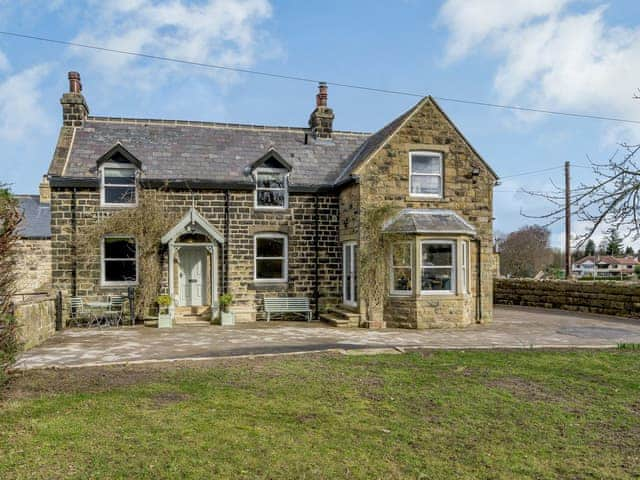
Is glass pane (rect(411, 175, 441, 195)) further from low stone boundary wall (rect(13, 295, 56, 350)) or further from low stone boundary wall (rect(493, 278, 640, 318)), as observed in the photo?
low stone boundary wall (rect(13, 295, 56, 350))

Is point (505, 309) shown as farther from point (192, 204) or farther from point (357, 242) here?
point (192, 204)

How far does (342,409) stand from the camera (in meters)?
6.94

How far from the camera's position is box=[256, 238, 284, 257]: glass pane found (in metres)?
18.6

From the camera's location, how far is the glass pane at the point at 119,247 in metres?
17.6

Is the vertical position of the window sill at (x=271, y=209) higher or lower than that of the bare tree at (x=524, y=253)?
higher

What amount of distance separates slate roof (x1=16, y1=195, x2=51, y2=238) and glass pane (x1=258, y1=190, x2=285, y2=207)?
1553 cm

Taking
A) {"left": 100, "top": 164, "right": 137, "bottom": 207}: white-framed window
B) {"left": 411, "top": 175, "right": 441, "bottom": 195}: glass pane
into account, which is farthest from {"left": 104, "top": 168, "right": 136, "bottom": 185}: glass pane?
{"left": 411, "top": 175, "right": 441, "bottom": 195}: glass pane

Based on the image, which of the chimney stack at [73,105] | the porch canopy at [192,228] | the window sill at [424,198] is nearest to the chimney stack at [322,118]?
the window sill at [424,198]

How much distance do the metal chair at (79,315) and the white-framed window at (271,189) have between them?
681 cm

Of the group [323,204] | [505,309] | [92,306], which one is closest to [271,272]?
[323,204]

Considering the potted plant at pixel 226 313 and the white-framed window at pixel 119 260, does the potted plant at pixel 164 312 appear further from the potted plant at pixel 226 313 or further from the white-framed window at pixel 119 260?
the white-framed window at pixel 119 260

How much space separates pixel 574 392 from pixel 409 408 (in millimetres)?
2895

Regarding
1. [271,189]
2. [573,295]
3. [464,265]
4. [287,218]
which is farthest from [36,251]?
[573,295]

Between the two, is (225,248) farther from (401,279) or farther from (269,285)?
(401,279)
